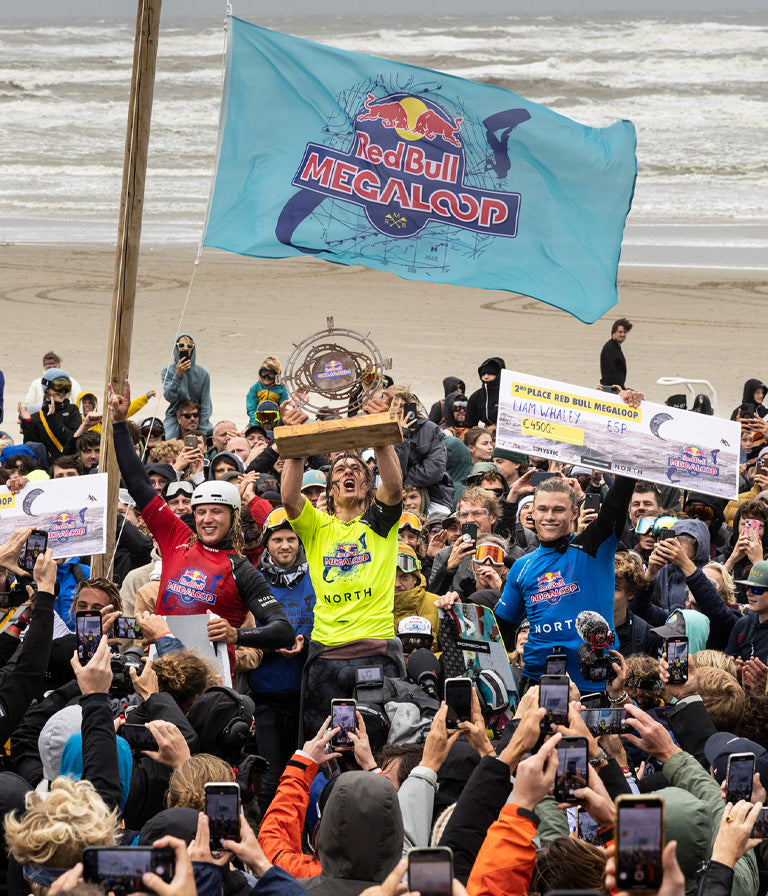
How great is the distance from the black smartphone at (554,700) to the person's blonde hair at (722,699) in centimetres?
100

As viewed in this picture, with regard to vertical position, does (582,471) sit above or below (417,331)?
below

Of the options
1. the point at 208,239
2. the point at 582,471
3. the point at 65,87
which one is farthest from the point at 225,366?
the point at 65,87

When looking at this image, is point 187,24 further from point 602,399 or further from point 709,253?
point 602,399

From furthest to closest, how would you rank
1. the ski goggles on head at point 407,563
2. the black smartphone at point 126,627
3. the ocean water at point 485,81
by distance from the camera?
the ocean water at point 485,81
the ski goggles on head at point 407,563
the black smartphone at point 126,627

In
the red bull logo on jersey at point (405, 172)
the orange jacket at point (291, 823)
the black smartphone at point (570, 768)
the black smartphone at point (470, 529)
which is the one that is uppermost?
the red bull logo on jersey at point (405, 172)

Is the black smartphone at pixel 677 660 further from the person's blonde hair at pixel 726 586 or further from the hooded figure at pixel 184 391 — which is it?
the hooded figure at pixel 184 391

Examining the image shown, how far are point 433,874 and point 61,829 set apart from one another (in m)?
1.16

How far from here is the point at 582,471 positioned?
9.23 m

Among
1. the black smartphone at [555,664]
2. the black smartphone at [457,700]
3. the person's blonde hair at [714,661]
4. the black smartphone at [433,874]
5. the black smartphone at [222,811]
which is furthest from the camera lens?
the person's blonde hair at [714,661]

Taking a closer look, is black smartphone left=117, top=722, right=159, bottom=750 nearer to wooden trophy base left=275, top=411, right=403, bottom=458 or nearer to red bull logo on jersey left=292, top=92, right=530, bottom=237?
wooden trophy base left=275, top=411, right=403, bottom=458

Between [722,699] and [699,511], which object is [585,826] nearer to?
[722,699]

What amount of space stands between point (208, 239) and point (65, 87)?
58918mm

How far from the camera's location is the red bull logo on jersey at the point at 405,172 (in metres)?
7.34

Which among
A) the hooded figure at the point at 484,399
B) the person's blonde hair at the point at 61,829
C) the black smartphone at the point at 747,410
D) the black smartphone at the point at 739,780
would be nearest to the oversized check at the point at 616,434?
the black smartphone at the point at 739,780
